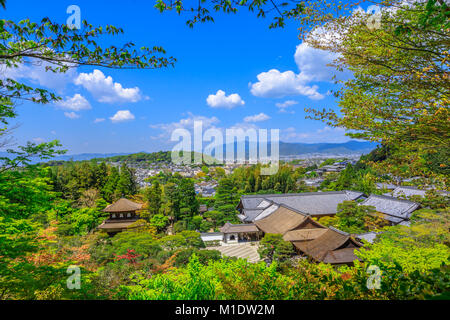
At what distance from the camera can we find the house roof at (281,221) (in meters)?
13.9

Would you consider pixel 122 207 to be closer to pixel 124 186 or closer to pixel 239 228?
pixel 124 186

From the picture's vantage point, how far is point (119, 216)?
15.8 meters

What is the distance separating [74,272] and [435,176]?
5.51 m

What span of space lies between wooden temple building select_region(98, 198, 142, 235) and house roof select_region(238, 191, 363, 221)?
31.6 ft

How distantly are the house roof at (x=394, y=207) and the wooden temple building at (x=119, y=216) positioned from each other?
18.3 m

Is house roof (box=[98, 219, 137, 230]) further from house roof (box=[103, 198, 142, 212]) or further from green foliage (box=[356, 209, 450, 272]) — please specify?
green foliage (box=[356, 209, 450, 272])

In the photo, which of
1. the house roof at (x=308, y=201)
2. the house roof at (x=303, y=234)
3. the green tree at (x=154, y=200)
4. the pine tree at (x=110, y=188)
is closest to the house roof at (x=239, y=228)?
the house roof at (x=303, y=234)

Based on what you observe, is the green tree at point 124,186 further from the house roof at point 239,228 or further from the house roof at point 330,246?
the house roof at point 330,246

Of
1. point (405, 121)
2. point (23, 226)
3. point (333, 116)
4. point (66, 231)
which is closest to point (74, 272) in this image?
point (23, 226)

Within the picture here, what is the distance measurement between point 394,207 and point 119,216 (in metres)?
20.3

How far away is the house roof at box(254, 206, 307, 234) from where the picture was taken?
13859mm

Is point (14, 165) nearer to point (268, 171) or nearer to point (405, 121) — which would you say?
point (405, 121)

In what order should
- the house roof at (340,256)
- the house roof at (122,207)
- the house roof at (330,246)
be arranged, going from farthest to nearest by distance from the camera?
the house roof at (122,207), the house roof at (330,246), the house roof at (340,256)
